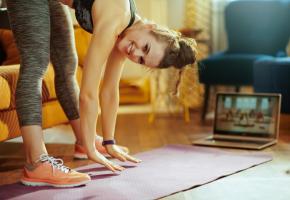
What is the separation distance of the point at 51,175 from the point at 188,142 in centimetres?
105

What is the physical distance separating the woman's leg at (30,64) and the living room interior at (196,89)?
0.17 meters

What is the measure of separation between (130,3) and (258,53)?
1.97 meters

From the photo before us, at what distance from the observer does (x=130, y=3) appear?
180 cm

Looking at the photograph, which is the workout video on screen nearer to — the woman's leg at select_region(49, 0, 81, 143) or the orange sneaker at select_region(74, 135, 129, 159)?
the orange sneaker at select_region(74, 135, 129, 159)

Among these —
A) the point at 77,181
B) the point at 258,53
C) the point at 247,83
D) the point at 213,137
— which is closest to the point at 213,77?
the point at 247,83

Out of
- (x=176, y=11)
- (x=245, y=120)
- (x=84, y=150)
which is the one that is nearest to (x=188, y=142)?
(x=245, y=120)

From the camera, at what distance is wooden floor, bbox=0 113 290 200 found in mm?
1604

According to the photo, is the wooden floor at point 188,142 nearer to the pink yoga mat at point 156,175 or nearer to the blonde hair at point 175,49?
the pink yoga mat at point 156,175

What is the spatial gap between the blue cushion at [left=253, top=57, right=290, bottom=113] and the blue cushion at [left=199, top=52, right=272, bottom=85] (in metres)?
0.22

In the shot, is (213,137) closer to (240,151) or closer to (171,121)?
(240,151)

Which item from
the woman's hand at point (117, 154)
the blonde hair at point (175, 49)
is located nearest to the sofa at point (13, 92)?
the woman's hand at point (117, 154)

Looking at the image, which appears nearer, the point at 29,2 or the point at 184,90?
the point at 29,2

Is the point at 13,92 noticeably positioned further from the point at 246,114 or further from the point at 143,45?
the point at 246,114

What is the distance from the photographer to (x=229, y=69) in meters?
3.26
